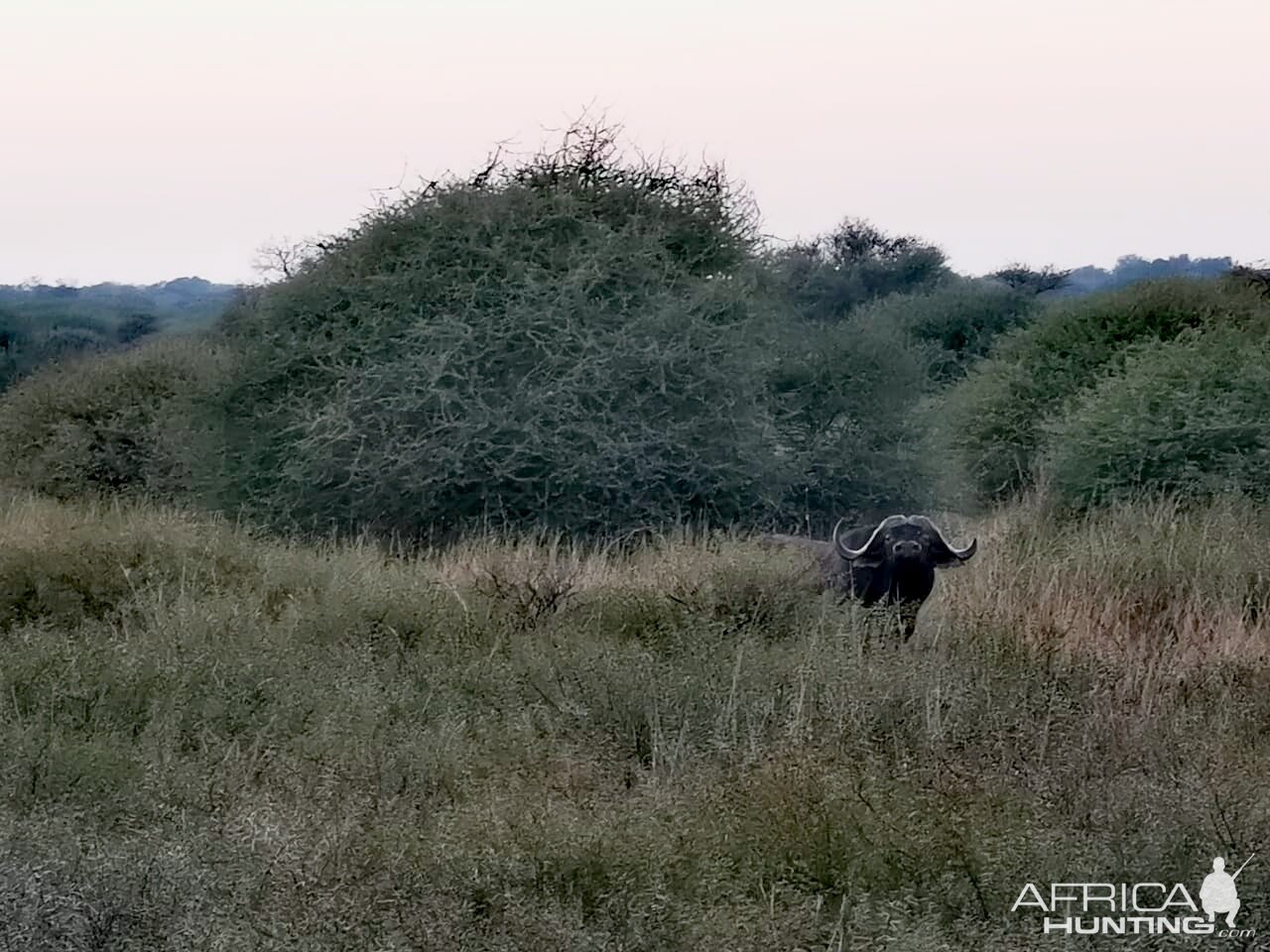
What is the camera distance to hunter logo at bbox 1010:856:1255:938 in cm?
407

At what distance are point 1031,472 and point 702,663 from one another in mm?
10130

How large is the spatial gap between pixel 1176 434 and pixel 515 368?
6.40 metres

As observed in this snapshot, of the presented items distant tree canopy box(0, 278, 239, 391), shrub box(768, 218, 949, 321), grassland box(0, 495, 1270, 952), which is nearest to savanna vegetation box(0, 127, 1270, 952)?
grassland box(0, 495, 1270, 952)

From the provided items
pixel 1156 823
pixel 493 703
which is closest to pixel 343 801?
pixel 493 703

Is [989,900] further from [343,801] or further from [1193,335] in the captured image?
[1193,335]

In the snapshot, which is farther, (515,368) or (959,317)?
(959,317)

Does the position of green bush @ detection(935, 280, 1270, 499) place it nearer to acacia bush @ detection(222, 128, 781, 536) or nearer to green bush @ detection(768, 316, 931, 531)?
green bush @ detection(768, 316, 931, 531)

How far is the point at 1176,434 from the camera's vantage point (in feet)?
46.5

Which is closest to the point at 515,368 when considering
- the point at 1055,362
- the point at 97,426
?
the point at 97,426

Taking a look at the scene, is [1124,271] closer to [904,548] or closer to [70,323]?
[70,323]

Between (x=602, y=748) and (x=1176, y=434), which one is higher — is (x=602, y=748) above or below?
below

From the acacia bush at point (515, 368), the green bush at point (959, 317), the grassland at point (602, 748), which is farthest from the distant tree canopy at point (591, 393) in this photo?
the green bush at point (959, 317)

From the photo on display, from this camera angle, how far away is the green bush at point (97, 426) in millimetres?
17547

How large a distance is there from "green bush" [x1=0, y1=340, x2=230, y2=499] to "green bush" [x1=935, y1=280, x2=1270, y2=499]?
9.33 metres
